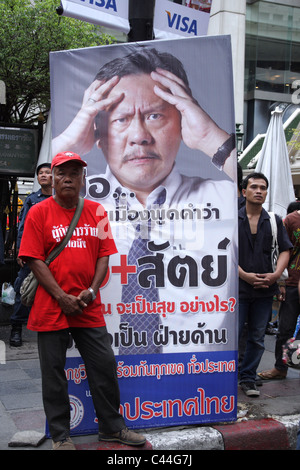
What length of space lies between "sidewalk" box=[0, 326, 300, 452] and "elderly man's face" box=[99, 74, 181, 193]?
70.4 inches

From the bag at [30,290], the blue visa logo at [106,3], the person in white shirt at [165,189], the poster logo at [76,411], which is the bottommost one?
the poster logo at [76,411]

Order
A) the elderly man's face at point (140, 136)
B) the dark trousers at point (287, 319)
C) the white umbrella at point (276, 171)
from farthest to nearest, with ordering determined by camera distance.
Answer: the white umbrella at point (276, 171), the dark trousers at point (287, 319), the elderly man's face at point (140, 136)

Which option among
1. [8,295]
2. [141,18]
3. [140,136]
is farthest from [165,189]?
[8,295]

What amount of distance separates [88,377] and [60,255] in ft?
2.81

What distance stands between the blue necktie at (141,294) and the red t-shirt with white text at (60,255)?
39 centimetres

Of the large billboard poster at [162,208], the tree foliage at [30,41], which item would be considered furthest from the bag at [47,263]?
the tree foliage at [30,41]

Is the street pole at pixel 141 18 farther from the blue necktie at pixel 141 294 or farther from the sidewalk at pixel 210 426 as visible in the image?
the sidewalk at pixel 210 426

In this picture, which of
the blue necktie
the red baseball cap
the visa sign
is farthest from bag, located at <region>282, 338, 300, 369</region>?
the visa sign

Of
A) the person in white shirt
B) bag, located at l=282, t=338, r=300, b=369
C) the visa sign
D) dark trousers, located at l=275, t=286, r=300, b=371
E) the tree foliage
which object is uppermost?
the tree foliage

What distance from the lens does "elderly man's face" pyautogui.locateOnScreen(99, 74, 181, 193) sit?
4.01 m

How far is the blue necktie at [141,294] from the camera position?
404 cm

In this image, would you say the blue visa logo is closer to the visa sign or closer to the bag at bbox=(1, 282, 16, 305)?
the visa sign

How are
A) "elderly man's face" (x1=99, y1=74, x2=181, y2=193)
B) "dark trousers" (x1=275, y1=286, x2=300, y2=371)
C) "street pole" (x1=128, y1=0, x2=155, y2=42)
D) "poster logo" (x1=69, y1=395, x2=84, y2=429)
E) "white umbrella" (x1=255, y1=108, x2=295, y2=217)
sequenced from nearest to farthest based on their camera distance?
"poster logo" (x1=69, y1=395, x2=84, y2=429) < "elderly man's face" (x1=99, y1=74, x2=181, y2=193) < "street pole" (x1=128, y1=0, x2=155, y2=42) < "dark trousers" (x1=275, y1=286, x2=300, y2=371) < "white umbrella" (x1=255, y1=108, x2=295, y2=217)

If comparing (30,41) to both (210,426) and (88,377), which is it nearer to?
(88,377)
